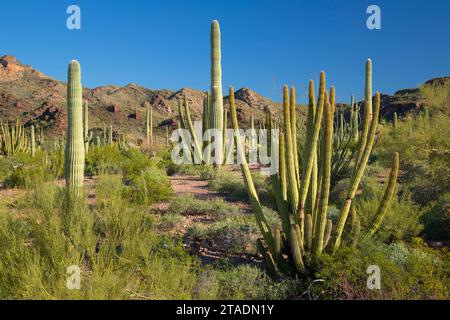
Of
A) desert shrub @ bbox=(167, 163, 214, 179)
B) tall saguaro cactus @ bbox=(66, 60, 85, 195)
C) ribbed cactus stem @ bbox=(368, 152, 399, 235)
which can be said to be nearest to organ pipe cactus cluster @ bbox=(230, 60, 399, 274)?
ribbed cactus stem @ bbox=(368, 152, 399, 235)

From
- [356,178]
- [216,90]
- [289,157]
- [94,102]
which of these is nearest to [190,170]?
[216,90]

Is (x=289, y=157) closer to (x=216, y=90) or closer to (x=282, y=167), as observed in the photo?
(x=282, y=167)

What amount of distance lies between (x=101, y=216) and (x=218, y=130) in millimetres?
8929

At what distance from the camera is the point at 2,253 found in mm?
4512

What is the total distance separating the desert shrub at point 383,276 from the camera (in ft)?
13.4

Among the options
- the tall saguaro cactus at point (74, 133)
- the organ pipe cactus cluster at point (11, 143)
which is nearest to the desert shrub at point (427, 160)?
the tall saguaro cactus at point (74, 133)

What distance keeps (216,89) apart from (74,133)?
6.43m

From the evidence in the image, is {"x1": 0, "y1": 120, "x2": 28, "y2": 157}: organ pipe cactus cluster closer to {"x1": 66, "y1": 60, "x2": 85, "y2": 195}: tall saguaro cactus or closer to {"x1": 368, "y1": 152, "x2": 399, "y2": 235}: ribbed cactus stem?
{"x1": 66, "y1": 60, "x2": 85, "y2": 195}: tall saguaro cactus

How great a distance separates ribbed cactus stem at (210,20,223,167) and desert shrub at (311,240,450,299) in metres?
9.36

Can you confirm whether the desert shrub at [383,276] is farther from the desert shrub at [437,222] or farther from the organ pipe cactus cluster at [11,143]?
the organ pipe cactus cluster at [11,143]

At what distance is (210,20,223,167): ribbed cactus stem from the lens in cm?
1309

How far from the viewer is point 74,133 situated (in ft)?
26.3
